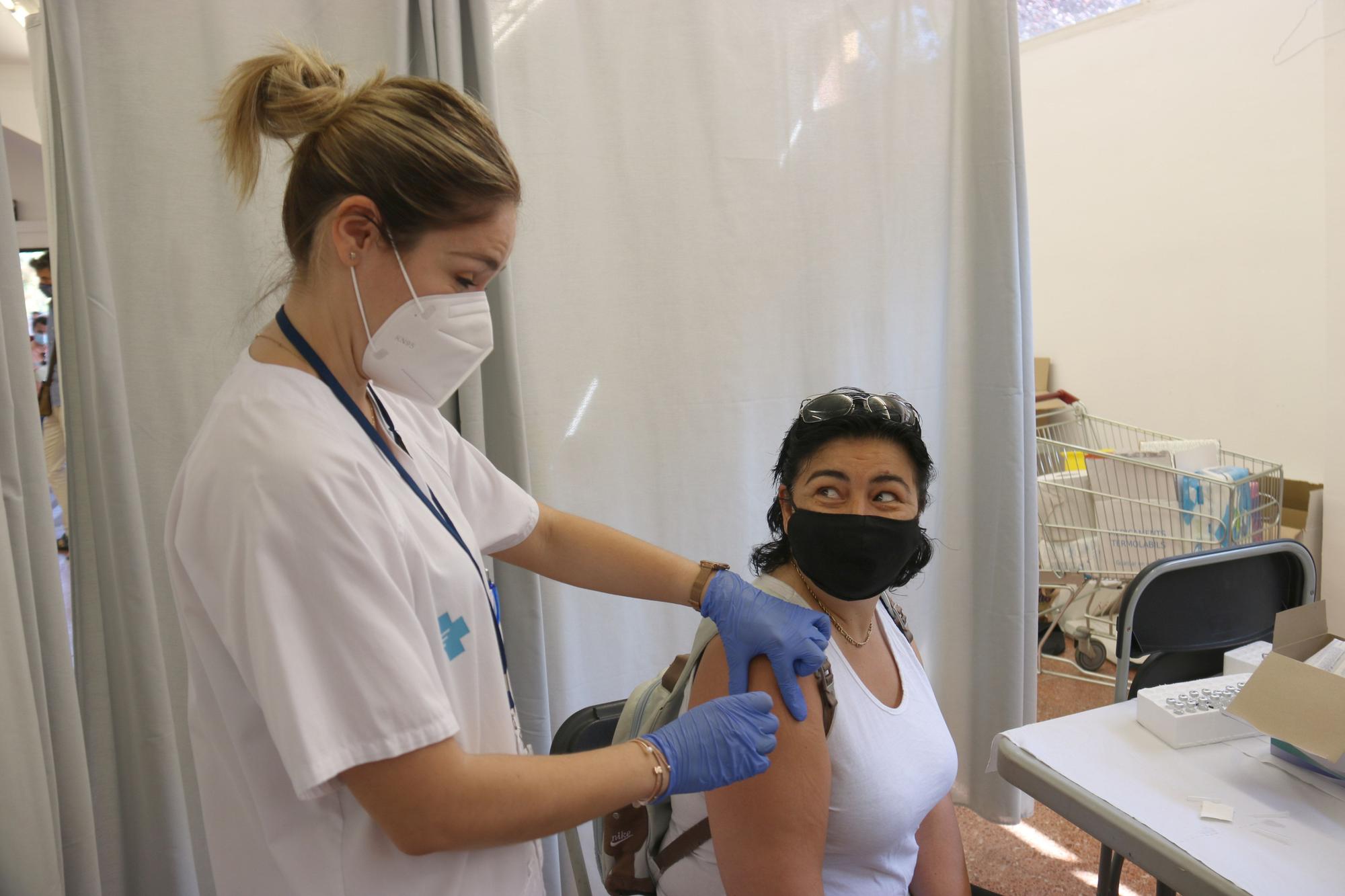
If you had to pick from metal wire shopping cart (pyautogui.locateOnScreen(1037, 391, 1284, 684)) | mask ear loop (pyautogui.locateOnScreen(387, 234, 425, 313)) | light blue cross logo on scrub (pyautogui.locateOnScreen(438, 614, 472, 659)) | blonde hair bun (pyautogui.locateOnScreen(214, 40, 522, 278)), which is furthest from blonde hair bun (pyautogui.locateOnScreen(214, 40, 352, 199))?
metal wire shopping cart (pyautogui.locateOnScreen(1037, 391, 1284, 684))

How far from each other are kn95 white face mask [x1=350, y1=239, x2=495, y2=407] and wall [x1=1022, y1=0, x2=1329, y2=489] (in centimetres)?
388

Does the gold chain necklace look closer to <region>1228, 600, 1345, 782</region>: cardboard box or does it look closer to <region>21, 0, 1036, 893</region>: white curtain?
<region>1228, 600, 1345, 782</region>: cardboard box

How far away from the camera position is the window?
4297mm

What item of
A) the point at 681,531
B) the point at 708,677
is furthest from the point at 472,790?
the point at 681,531

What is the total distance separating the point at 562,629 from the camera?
2.02m

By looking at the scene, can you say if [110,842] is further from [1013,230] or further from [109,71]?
[1013,230]

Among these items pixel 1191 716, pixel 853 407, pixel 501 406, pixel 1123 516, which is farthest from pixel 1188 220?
pixel 501 406

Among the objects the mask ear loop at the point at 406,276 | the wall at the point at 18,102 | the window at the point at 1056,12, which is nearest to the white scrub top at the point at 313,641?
the mask ear loop at the point at 406,276

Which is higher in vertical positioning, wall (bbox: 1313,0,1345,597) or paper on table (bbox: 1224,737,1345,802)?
wall (bbox: 1313,0,1345,597)

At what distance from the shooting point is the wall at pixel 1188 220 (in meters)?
3.63

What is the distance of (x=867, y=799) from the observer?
1.19 metres

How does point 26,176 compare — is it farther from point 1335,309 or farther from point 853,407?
point 1335,309

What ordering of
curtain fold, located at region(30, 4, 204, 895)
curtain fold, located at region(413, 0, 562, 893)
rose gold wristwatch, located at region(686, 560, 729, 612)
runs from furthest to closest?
curtain fold, located at region(413, 0, 562, 893) → curtain fold, located at region(30, 4, 204, 895) → rose gold wristwatch, located at region(686, 560, 729, 612)

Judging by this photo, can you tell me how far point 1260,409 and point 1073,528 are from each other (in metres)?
1.12
